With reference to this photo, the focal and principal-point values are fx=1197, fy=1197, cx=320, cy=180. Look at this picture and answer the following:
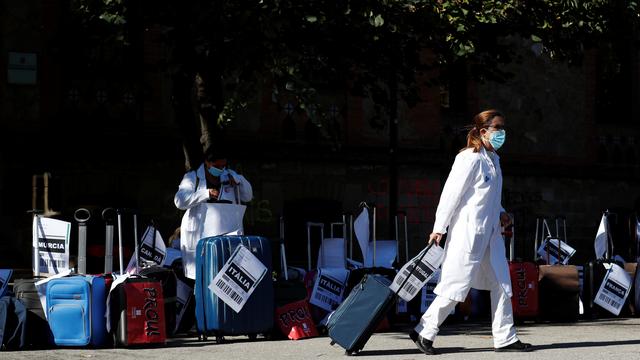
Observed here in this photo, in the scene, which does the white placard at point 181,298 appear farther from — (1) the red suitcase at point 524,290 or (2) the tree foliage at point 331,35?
(1) the red suitcase at point 524,290

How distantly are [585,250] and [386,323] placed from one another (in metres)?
14.6

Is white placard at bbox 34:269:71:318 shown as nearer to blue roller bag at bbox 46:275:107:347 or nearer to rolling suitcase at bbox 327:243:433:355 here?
blue roller bag at bbox 46:275:107:347

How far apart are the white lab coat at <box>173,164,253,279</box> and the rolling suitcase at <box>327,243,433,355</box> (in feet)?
7.71

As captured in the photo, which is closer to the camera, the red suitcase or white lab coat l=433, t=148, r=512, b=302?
white lab coat l=433, t=148, r=512, b=302

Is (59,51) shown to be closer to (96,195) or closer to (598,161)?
(96,195)

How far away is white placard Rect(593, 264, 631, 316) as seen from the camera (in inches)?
599

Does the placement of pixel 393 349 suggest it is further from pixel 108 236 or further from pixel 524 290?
pixel 524 290

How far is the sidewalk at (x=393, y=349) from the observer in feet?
33.1

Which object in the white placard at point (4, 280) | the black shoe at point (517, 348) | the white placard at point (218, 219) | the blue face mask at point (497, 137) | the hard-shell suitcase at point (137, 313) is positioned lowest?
the black shoe at point (517, 348)

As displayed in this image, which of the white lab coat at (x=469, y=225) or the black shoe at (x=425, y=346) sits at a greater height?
the white lab coat at (x=469, y=225)

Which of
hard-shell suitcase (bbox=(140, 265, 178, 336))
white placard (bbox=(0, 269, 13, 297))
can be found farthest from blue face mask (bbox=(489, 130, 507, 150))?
white placard (bbox=(0, 269, 13, 297))

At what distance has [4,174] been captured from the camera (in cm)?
2047

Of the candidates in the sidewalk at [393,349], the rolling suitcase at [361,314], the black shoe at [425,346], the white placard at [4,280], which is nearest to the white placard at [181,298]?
the sidewalk at [393,349]

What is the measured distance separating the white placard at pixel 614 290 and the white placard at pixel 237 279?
565 centimetres
